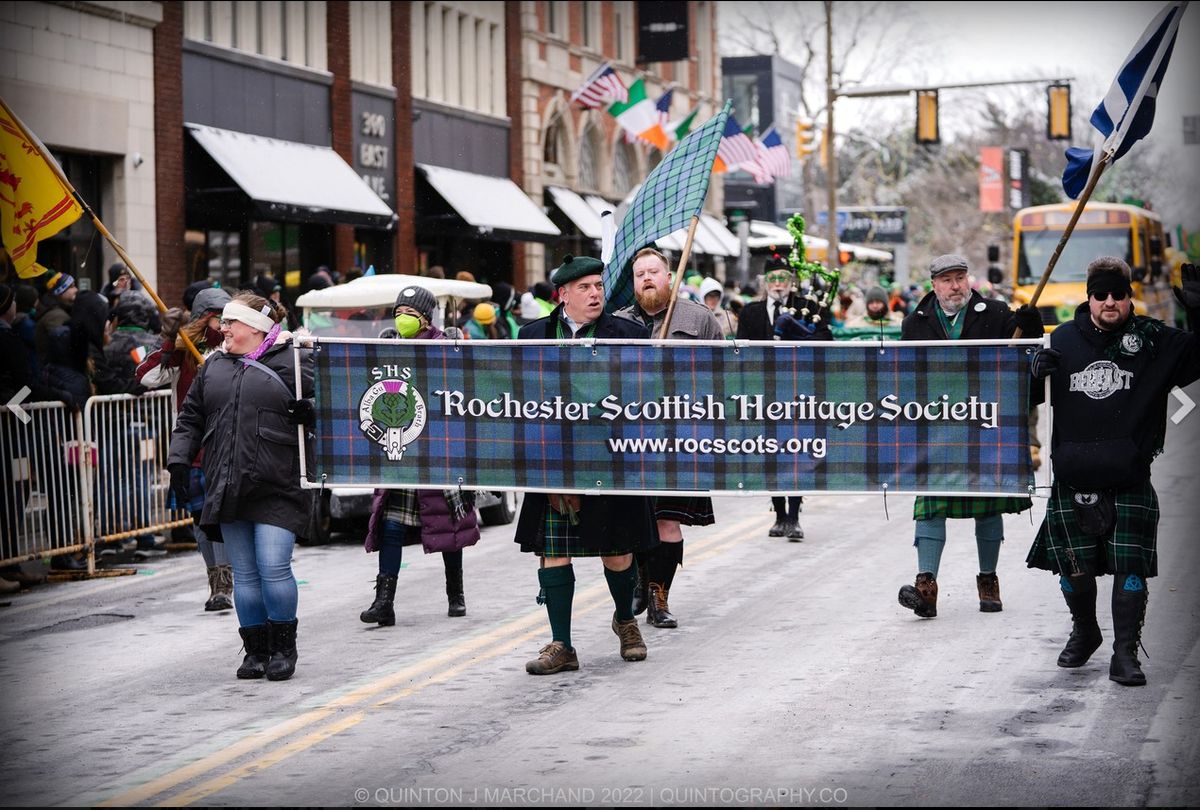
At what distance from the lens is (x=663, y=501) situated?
30.3 feet

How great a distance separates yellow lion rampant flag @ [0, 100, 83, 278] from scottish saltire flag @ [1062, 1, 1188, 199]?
5.48m

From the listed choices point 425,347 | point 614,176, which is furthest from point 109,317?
point 614,176

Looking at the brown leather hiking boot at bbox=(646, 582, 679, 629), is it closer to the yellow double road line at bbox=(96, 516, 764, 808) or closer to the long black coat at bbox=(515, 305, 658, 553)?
the yellow double road line at bbox=(96, 516, 764, 808)

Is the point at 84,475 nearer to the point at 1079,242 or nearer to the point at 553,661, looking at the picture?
the point at 553,661

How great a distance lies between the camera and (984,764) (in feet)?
20.6

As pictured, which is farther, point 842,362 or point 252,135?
point 252,135

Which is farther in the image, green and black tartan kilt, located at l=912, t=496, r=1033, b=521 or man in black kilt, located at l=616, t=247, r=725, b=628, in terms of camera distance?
green and black tartan kilt, located at l=912, t=496, r=1033, b=521

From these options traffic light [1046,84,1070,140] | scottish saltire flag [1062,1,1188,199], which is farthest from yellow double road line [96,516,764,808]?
traffic light [1046,84,1070,140]

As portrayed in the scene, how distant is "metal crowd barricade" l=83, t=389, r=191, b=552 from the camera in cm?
1254

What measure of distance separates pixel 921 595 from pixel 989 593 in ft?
1.66

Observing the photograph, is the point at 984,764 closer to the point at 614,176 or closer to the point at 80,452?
the point at 80,452

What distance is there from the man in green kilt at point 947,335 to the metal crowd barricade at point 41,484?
19.7 feet

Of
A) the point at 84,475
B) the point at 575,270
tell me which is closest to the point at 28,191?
the point at 84,475

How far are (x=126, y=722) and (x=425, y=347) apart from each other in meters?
2.22
